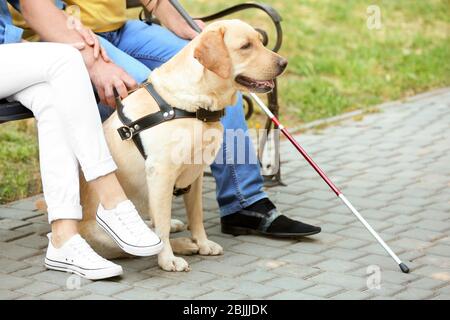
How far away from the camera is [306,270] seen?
4.34m

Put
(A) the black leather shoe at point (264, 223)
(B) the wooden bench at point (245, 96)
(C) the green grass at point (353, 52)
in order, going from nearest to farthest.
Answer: (B) the wooden bench at point (245, 96)
(A) the black leather shoe at point (264, 223)
(C) the green grass at point (353, 52)

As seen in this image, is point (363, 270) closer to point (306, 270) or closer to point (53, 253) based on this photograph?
point (306, 270)

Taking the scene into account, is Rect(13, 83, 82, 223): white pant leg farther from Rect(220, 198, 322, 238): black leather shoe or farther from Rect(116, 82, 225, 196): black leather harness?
Rect(220, 198, 322, 238): black leather shoe

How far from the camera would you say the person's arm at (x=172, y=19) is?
16.8 feet

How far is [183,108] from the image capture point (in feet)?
14.0

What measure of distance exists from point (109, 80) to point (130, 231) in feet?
2.48

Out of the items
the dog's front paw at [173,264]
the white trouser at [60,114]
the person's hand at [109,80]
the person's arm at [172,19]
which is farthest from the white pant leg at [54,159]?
the person's arm at [172,19]

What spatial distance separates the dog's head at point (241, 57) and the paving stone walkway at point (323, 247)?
86 centimetres

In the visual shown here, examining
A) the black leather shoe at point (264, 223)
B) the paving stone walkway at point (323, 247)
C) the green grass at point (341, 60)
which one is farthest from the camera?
the green grass at point (341, 60)

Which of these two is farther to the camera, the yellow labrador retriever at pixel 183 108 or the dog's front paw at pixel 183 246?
the dog's front paw at pixel 183 246

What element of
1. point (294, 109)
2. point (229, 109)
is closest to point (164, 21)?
point (229, 109)

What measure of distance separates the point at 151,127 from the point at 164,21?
1.10 m

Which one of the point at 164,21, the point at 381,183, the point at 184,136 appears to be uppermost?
the point at 164,21

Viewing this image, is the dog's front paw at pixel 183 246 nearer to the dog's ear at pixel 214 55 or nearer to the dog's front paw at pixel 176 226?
the dog's front paw at pixel 176 226
